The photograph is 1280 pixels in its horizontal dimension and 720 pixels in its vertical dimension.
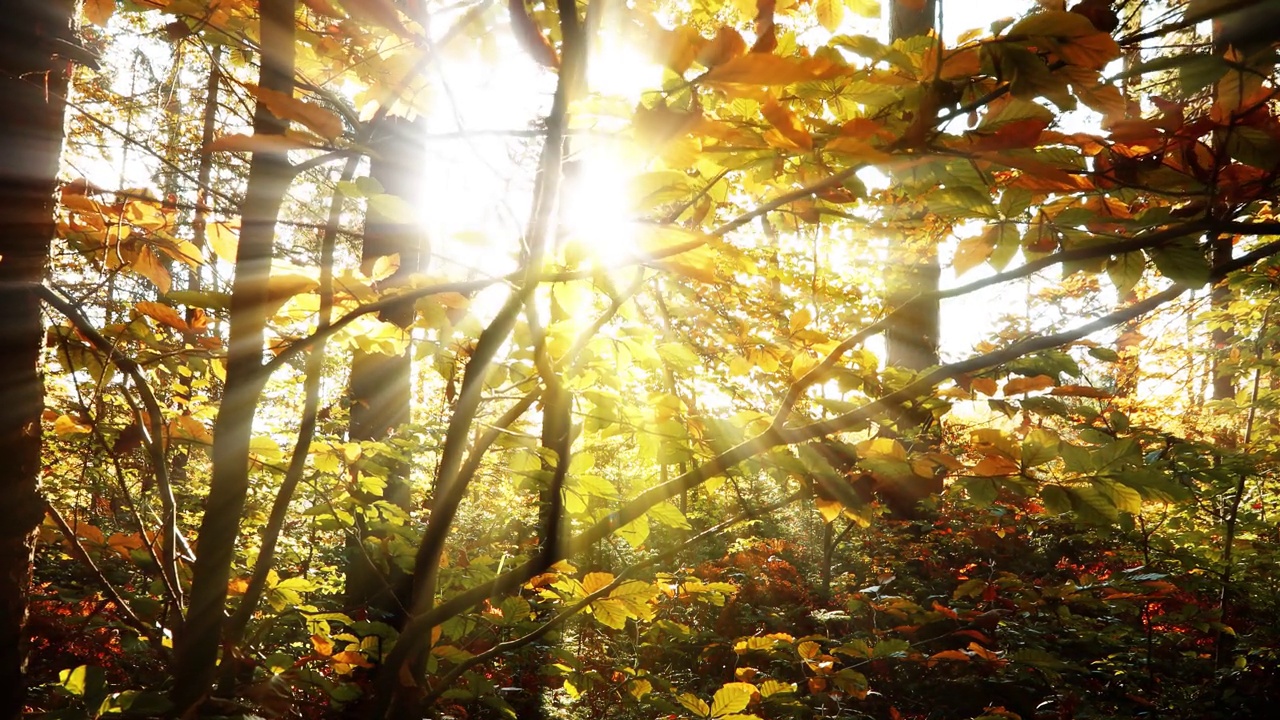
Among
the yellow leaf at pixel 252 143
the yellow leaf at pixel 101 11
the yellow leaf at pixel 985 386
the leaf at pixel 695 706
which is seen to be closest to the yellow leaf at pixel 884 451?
the yellow leaf at pixel 985 386

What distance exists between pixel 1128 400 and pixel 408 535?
638cm

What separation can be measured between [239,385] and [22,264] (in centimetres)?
60

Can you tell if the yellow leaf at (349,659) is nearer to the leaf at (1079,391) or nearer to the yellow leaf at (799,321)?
the yellow leaf at (799,321)

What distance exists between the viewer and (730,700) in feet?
Answer: 5.08

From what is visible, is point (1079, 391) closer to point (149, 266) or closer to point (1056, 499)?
point (1056, 499)

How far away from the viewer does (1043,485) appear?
3.07 ft

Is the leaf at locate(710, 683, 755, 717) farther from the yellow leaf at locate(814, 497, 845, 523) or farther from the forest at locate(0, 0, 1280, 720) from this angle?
the yellow leaf at locate(814, 497, 845, 523)

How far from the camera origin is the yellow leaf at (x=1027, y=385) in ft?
3.39

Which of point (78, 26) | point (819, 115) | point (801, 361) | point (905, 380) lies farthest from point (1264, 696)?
point (78, 26)

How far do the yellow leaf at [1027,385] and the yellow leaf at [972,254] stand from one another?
0.69ft

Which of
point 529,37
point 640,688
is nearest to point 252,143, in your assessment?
point 529,37

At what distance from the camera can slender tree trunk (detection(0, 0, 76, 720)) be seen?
1208mm

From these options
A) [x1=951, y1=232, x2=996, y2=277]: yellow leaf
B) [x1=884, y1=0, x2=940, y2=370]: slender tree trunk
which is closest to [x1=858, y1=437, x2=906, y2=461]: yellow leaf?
[x1=951, y1=232, x2=996, y2=277]: yellow leaf

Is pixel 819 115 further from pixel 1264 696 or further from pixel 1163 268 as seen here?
pixel 1264 696
